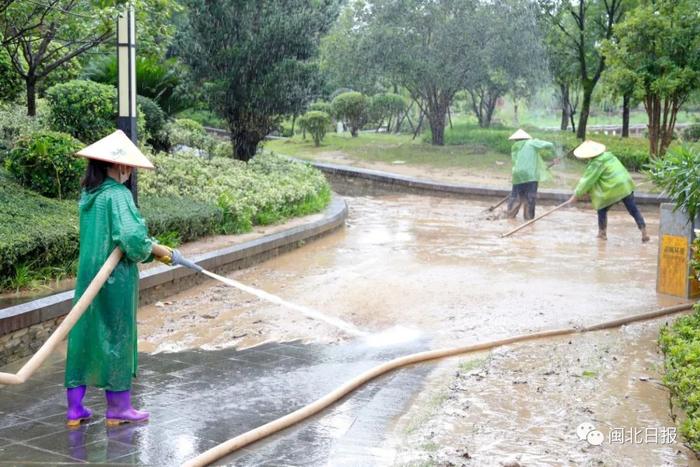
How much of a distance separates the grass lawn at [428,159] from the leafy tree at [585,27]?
3320 mm

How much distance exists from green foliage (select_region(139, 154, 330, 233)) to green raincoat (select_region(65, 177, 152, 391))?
6.30 metres

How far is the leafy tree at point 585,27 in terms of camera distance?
24.5 m

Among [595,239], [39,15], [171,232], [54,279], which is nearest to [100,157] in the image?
[54,279]

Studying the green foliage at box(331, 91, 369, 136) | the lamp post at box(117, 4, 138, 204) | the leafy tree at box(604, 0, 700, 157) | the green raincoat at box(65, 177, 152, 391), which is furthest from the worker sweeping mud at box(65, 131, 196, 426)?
the green foliage at box(331, 91, 369, 136)

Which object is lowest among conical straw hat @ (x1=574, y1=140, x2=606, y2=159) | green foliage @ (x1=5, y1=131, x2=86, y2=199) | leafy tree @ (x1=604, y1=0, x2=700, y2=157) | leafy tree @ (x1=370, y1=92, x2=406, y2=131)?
green foliage @ (x1=5, y1=131, x2=86, y2=199)

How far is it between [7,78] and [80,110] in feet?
3.71

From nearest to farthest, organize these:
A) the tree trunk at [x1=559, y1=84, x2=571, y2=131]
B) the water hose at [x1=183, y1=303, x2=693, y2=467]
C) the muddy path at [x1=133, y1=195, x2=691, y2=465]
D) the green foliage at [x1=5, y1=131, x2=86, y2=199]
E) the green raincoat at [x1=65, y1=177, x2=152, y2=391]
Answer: the water hose at [x1=183, y1=303, x2=693, y2=467] → the green raincoat at [x1=65, y1=177, x2=152, y2=391] → the muddy path at [x1=133, y1=195, x2=691, y2=465] → the green foliage at [x1=5, y1=131, x2=86, y2=199] → the tree trunk at [x1=559, y1=84, x2=571, y2=131]

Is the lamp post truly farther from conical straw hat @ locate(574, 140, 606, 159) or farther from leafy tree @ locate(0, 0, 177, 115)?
conical straw hat @ locate(574, 140, 606, 159)

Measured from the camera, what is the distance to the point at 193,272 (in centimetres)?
894

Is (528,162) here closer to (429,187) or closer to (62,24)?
(429,187)

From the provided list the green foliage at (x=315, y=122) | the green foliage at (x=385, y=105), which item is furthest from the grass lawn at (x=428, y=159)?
the green foliage at (x=385, y=105)

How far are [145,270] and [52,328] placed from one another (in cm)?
180

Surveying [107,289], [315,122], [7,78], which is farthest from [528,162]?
[315,122]

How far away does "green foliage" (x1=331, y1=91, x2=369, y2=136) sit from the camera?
2945 cm
